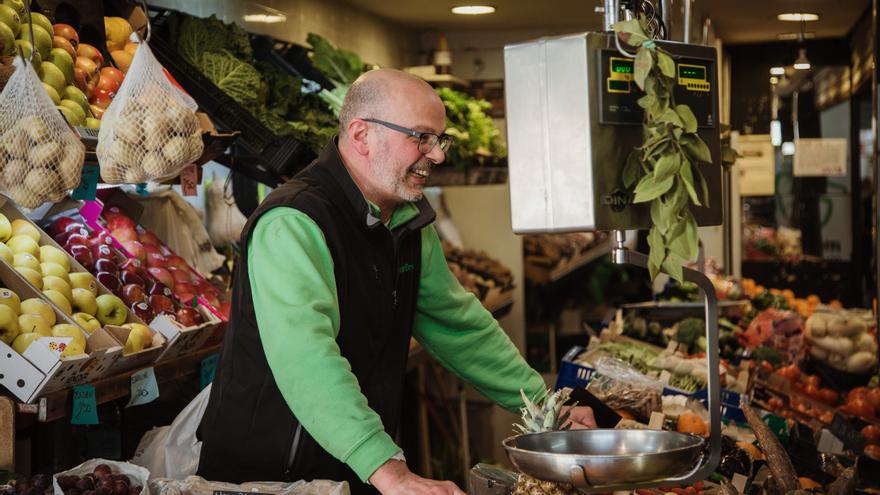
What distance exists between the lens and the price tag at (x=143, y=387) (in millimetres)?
3477

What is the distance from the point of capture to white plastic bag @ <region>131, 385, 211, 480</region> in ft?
11.1

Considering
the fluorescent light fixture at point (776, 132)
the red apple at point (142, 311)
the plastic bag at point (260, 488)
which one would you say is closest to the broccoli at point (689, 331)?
the red apple at point (142, 311)

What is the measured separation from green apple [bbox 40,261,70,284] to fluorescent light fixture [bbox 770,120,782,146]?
→ 921 cm

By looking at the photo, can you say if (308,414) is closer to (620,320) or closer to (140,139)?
(140,139)

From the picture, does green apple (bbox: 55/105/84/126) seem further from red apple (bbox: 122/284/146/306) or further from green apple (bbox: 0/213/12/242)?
red apple (bbox: 122/284/146/306)

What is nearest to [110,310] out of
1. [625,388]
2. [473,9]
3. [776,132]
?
[625,388]

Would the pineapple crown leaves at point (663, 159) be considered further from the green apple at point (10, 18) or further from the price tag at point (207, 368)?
the price tag at point (207, 368)

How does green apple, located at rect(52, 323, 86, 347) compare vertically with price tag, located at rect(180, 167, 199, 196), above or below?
below

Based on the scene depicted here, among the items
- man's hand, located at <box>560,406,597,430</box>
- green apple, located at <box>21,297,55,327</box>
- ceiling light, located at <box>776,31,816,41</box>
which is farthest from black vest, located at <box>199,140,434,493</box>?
ceiling light, located at <box>776,31,816,41</box>

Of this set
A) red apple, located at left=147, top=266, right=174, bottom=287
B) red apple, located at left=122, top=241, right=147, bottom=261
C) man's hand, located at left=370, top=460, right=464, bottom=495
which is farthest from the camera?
red apple, located at left=122, top=241, right=147, bottom=261

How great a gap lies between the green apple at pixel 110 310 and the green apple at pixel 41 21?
0.89 meters

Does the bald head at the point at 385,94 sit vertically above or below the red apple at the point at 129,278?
above

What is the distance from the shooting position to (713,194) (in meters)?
2.21

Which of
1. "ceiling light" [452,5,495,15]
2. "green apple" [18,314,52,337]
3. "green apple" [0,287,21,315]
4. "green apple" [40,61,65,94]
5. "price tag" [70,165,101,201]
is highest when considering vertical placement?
"ceiling light" [452,5,495,15]
